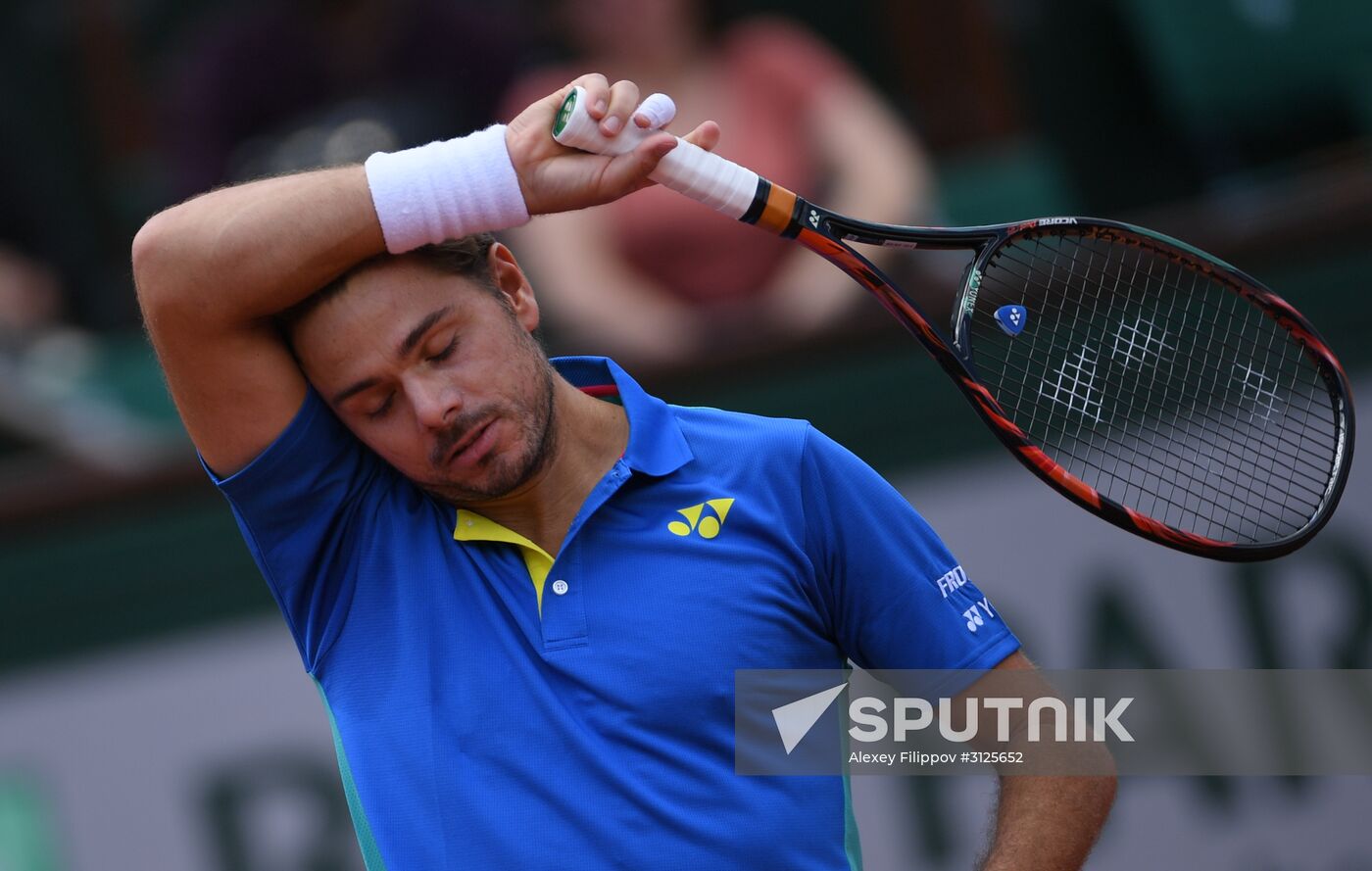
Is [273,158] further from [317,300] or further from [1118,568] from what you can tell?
[317,300]

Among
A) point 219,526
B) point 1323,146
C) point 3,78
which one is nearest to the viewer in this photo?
point 219,526

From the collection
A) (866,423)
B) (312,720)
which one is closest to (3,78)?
(312,720)

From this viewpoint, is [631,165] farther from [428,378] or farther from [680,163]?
[428,378]

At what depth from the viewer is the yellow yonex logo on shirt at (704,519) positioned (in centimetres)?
242

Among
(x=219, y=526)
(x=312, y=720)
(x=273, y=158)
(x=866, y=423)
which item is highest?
(x=273, y=158)

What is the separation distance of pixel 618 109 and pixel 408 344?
0.42 m

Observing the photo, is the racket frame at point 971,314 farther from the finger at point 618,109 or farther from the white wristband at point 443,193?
the white wristband at point 443,193

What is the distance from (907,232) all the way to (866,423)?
7.23 ft

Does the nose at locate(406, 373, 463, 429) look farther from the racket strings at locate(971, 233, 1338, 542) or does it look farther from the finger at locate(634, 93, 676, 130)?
the racket strings at locate(971, 233, 1338, 542)

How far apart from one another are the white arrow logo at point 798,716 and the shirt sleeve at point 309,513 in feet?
2.04

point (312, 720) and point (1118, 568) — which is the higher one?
point (1118, 568)

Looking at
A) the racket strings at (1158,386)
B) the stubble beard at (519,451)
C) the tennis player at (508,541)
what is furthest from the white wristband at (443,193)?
the racket strings at (1158,386)

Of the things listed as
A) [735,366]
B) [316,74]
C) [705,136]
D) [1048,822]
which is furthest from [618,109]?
[316,74]

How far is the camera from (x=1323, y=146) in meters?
5.35
